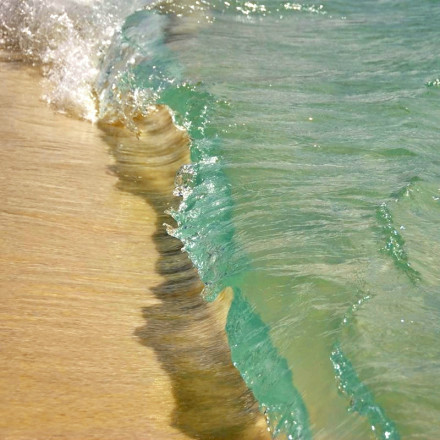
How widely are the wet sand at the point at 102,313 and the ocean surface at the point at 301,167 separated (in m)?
0.11

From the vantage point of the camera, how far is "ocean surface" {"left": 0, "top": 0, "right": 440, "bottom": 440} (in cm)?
243

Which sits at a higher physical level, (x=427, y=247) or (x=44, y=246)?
(x=427, y=247)

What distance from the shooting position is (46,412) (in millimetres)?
2432

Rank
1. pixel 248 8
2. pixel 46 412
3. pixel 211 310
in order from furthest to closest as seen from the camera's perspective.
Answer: pixel 248 8
pixel 211 310
pixel 46 412

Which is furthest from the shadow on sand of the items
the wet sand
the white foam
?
the white foam

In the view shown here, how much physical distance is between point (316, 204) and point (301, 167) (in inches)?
16.5

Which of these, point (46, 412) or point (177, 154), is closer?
point (46, 412)

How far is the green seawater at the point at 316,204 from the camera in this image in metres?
2.38

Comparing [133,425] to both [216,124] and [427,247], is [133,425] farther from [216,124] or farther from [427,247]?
[216,124]

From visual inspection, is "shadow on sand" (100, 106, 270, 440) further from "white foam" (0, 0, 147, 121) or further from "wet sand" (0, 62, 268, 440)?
"white foam" (0, 0, 147, 121)

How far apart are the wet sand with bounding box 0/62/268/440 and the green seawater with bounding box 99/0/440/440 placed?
11cm

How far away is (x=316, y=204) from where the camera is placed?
136 inches

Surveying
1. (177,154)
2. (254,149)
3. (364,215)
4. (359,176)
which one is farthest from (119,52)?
(364,215)

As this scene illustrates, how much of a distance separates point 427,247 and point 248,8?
4048 mm
